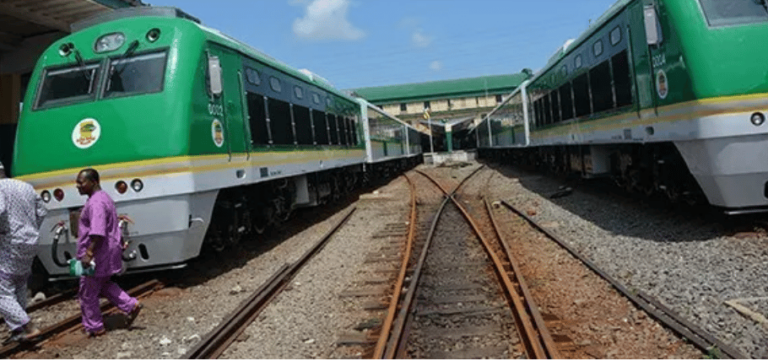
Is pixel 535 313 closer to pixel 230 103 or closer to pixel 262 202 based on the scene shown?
pixel 230 103

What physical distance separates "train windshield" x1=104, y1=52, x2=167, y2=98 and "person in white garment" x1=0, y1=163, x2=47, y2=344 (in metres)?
1.99

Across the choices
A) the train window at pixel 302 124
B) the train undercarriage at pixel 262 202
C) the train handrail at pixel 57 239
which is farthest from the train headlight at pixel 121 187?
the train window at pixel 302 124

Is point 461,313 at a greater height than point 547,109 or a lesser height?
lesser

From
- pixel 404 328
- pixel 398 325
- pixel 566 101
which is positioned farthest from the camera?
pixel 566 101

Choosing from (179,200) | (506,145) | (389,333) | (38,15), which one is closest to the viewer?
(389,333)

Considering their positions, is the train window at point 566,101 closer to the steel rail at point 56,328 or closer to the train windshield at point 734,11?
the train windshield at point 734,11

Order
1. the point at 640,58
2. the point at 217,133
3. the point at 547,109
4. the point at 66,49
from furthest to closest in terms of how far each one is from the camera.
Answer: the point at 547,109 < the point at 640,58 < the point at 217,133 < the point at 66,49

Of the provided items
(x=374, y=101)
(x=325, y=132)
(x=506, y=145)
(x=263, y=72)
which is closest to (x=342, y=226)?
(x=325, y=132)

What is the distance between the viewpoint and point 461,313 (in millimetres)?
5777

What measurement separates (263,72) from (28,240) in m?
5.11

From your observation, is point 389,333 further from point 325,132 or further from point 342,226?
point 325,132

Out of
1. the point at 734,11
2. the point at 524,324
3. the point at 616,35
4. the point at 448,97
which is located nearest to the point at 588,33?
the point at 616,35

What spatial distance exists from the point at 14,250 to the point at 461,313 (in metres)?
3.84

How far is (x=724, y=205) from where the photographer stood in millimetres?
7301
